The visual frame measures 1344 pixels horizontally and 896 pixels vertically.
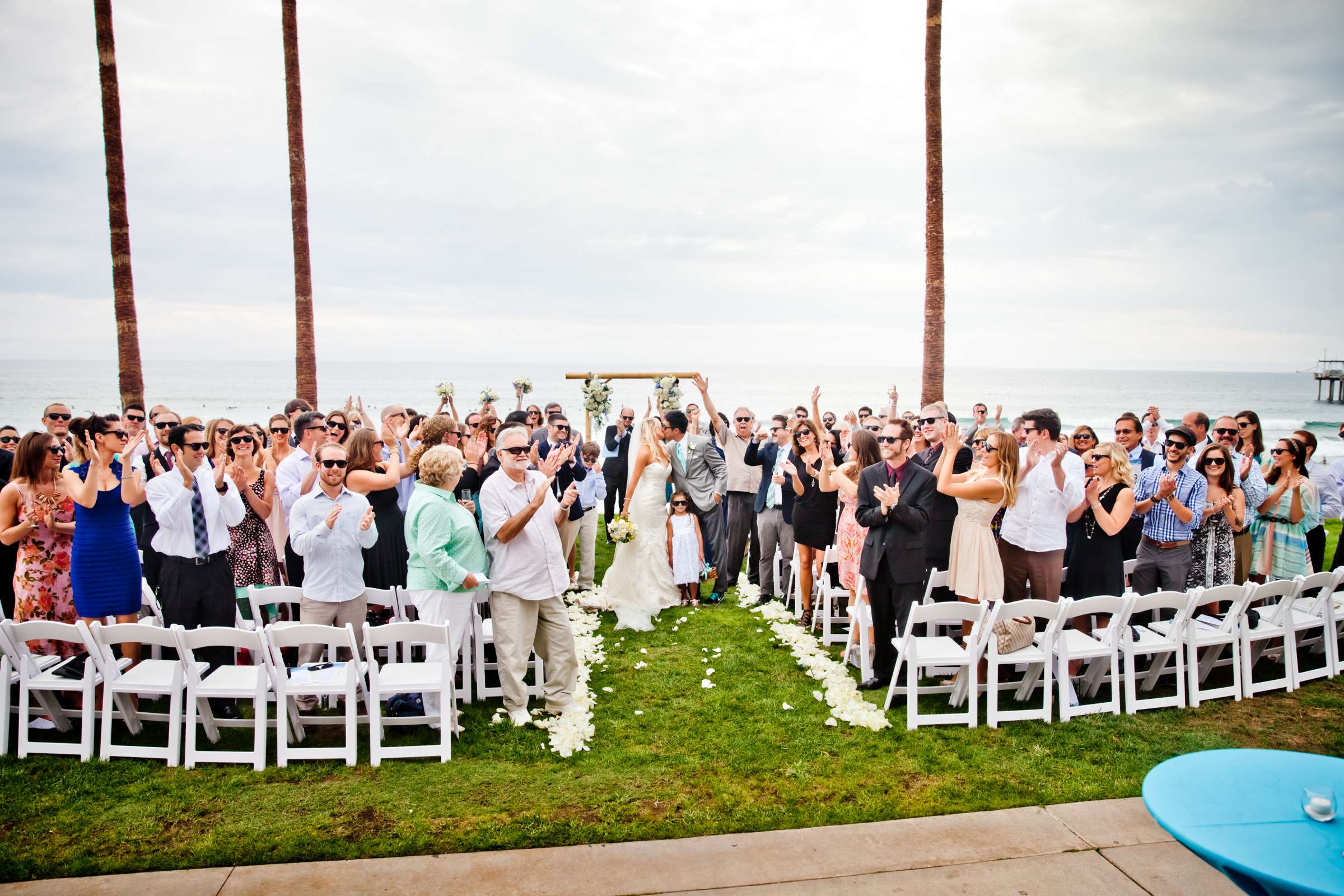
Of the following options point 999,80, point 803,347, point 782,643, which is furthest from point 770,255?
point 803,347

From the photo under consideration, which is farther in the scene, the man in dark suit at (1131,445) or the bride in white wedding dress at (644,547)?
the bride in white wedding dress at (644,547)

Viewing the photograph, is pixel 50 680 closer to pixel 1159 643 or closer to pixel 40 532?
pixel 40 532

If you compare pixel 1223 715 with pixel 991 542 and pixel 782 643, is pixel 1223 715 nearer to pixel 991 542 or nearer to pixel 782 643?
pixel 991 542

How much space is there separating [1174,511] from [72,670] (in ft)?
29.6

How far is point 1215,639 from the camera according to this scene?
578cm

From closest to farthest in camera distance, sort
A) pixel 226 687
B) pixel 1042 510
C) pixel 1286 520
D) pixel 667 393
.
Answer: pixel 226 687 < pixel 1042 510 < pixel 1286 520 < pixel 667 393

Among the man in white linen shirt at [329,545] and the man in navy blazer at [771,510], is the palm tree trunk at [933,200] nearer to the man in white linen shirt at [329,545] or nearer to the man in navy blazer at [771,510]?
the man in navy blazer at [771,510]

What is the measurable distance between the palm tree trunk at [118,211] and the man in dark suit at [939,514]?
36.6 feet

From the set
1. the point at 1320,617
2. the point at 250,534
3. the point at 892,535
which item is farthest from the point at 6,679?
the point at 1320,617

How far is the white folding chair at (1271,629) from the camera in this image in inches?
230

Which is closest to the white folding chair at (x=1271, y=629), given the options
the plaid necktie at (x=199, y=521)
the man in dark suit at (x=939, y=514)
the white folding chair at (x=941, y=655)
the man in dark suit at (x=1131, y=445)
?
the man in dark suit at (x=1131, y=445)

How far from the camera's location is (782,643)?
760cm

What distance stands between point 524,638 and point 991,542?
3911mm

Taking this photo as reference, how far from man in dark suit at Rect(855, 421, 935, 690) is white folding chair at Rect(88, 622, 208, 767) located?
5149 mm
